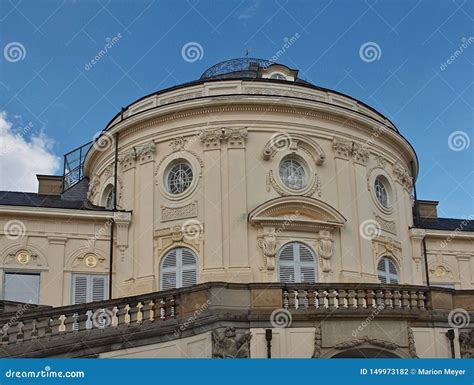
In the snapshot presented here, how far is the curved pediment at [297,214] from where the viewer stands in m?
25.1

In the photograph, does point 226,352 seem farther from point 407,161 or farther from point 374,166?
point 407,161

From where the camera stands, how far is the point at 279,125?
2661 centimetres

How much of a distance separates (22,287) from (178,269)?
5.33 m

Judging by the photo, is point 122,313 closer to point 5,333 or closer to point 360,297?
point 5,333

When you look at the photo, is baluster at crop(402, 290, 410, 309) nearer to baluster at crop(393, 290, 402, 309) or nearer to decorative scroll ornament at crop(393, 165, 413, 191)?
baluster at crop(393, 290, 402, 309)

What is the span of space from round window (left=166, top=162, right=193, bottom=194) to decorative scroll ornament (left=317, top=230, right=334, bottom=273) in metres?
4.87

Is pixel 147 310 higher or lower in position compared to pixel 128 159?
lower

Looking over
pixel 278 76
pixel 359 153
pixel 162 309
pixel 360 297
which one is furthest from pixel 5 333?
pixel 278 76

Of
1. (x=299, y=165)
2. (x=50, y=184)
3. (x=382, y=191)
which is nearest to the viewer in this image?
(x=299, y=165)

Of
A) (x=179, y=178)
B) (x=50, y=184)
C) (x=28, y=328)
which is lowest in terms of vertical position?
(x=28, y=328)

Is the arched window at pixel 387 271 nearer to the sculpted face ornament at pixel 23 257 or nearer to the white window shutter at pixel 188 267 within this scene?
the white window shutter at pixel 188 267

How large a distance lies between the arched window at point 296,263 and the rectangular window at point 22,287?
8260 millimetres

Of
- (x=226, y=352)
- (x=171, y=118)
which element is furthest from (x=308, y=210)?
(x=226, y=352)

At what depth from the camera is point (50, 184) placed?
32.0m
